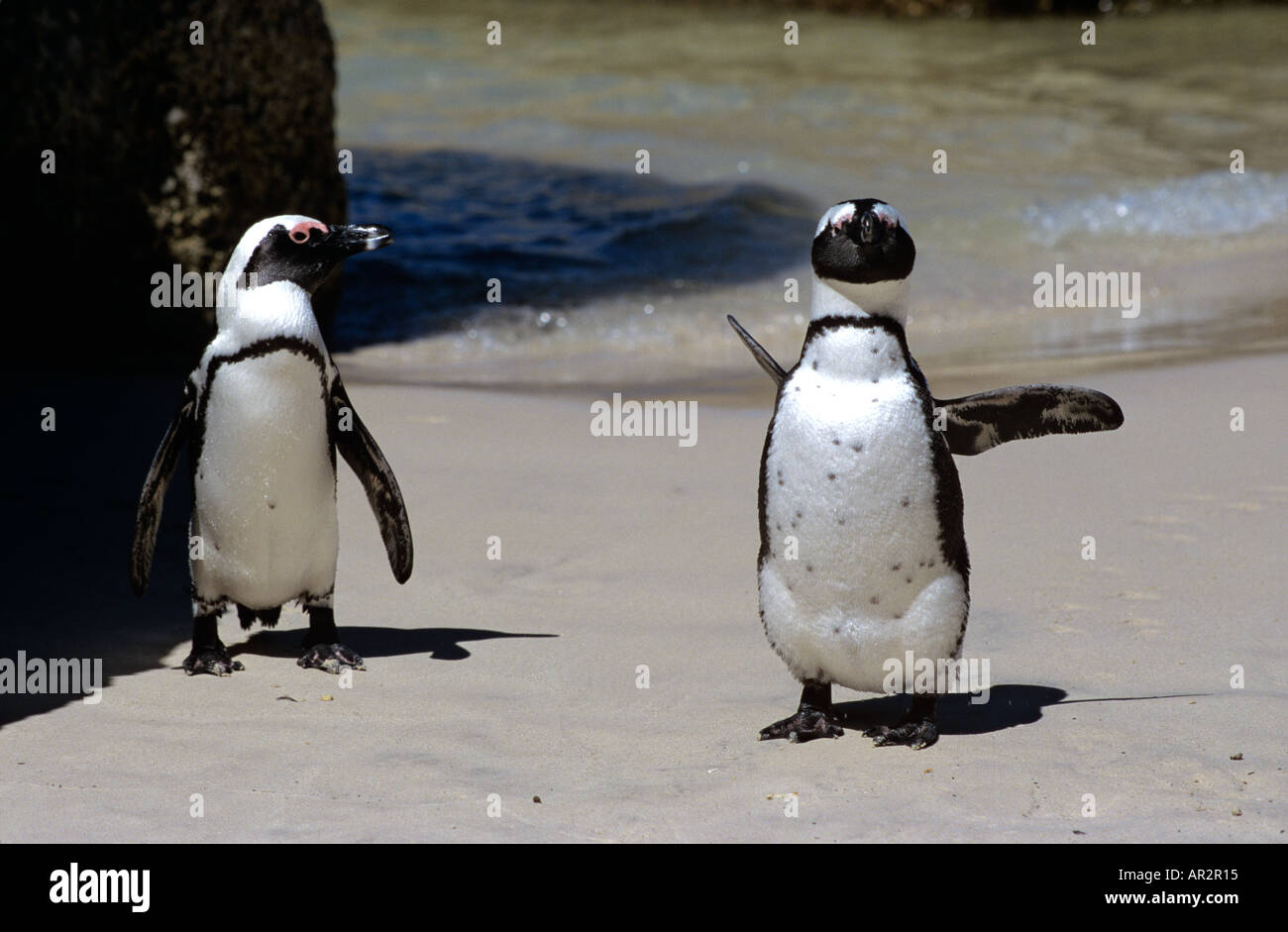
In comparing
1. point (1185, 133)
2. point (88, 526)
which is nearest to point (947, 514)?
point (88, 526)

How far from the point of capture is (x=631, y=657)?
159 inches

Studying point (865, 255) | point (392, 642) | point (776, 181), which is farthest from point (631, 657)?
point (776, 181)

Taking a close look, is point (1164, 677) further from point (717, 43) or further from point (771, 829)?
point (717, 43)

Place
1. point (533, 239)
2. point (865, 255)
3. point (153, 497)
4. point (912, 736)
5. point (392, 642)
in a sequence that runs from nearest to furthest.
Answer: point (865, 255), point (912, 736), point (153, 497), point (392, 642), point (533, 239)

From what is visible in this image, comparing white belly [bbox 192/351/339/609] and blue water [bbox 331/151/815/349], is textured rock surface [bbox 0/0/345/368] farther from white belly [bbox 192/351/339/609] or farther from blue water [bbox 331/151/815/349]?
white belly [bbox 192/351/339/609]

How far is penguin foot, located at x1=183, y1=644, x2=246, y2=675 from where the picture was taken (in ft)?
12.9

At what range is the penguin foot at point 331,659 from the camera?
3988 mm

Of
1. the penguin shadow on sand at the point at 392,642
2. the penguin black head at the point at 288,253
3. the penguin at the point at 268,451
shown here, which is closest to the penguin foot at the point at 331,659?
the penguin at the point at 268,451

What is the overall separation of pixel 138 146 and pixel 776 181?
588 centimetres

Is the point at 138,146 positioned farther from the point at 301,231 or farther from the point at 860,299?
the point at 860,299

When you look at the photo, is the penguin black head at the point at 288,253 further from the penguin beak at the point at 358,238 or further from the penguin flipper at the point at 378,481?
the penguin flipper at the point at 378,481

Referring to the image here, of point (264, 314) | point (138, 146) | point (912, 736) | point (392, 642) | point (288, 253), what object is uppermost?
point (138, 146)

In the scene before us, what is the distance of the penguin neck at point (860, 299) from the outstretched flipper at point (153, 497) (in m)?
1.64

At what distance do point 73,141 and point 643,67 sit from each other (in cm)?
1052
